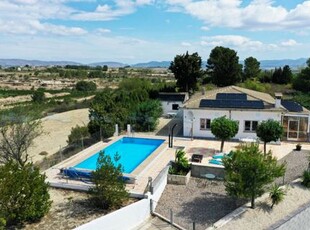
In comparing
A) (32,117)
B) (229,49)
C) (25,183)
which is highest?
(229,49)

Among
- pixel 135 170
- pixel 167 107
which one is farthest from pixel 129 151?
pixel 167 107

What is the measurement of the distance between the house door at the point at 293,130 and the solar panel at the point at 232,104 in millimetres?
3014

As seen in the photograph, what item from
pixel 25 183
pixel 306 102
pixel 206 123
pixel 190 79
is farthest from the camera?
pixel 190 79

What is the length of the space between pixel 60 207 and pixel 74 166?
508cm

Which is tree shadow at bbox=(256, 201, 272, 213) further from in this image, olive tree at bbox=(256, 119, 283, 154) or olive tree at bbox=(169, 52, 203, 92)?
A: olive tree at bbox=(169, 52, 203, 92)

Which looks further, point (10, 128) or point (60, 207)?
point (10, 128)

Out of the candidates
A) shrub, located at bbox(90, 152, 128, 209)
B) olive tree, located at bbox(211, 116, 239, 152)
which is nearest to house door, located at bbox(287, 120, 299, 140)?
olive tree, located at bbox(211, 116, 239, 152)

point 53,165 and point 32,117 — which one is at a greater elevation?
point 32,117

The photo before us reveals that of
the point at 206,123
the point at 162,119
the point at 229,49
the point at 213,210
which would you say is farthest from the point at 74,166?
the point at 229,49

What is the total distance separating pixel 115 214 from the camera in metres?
14.1

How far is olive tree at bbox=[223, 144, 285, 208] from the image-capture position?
1509 centimetres

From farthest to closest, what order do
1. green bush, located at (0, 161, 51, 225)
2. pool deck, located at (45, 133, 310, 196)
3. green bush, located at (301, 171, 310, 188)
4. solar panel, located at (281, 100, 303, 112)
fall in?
solar panel, located at (281, 100, 303, 112)
pool deck, located at (45, 133, 310, 196)
green bush, located at (301, 171, 310, 188)
green bush, located at (0, 161, 51, 225)

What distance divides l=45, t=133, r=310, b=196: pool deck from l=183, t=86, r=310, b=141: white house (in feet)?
4.38

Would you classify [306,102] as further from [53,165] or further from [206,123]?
[53,165]
